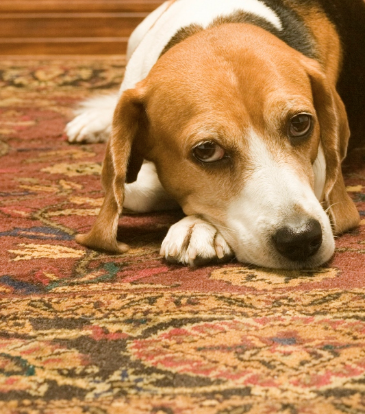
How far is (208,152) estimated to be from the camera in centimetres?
174

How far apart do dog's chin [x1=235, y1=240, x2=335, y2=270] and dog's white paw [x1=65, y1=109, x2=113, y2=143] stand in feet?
5.71

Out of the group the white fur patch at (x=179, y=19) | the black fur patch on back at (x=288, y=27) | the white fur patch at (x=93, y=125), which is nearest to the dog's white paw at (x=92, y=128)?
the white fur patch at (x=93, y=125)

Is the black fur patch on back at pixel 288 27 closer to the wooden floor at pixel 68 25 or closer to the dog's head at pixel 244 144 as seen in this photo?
the dog's head at pixel 244 144

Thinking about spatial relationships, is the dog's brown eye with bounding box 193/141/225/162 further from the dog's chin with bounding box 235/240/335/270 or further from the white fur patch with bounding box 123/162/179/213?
the white fur patch with bounding box 123/162/179/213

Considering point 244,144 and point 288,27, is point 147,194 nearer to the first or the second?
point 244,144

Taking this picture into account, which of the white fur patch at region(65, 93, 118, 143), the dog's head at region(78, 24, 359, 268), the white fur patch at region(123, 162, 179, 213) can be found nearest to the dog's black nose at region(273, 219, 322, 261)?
the dog's head at region(78, 24, 359, 268)

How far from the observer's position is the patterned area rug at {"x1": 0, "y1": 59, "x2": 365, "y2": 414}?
1077mm

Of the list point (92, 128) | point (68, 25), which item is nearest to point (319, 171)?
point (92, 128)

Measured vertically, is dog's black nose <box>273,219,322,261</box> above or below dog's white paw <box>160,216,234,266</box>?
above

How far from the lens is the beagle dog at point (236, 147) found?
164 cm

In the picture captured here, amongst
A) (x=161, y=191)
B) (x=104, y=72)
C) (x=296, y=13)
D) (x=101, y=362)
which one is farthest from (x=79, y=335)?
(x=104, y=72)

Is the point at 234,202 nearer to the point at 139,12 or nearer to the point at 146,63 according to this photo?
the point at 146,63

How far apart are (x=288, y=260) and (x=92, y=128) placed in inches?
71.7

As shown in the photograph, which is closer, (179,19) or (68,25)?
(179,19)
